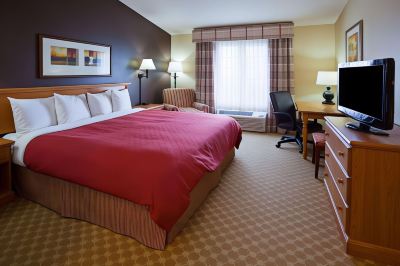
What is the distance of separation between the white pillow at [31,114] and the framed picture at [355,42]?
394 cm

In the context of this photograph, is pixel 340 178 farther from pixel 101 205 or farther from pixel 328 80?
pixel 328 80

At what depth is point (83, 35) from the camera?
156 inches

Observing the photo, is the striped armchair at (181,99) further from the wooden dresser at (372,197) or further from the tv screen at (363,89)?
the wooden dresser at (372,197)

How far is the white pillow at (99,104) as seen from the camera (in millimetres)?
3818

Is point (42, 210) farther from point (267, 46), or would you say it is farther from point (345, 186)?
point (267, 46)

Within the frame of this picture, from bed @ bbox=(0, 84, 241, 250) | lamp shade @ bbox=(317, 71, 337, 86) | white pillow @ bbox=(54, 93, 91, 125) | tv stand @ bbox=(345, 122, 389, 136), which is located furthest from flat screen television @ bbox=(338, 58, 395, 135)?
white pillow @ bbox=(54, 93, 91, 125)

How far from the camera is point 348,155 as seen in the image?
183 centimetres

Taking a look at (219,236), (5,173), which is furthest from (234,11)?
(5,173)

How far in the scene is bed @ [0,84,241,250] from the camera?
1.90 meters

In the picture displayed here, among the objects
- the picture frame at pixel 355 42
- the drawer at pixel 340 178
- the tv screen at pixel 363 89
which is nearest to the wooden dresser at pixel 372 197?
the drawer at pixel 340 178

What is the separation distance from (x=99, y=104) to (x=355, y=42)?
3.71m

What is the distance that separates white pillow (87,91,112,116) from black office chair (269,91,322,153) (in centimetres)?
272

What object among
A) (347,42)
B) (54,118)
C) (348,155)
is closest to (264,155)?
(347,42)

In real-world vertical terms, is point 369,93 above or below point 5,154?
above
